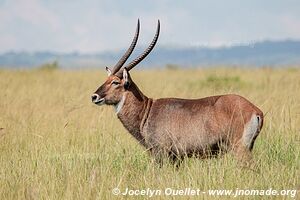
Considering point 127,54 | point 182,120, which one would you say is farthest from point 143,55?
point 182,120

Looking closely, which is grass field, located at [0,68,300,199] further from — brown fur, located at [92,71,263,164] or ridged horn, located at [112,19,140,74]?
ridged horn, located at [112,19,140,74]

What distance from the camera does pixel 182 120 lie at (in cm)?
738

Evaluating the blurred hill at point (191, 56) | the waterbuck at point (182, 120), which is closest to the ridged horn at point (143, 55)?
the waterbuck at point (182, 120)

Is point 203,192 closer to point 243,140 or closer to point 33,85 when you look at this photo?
point 243,140

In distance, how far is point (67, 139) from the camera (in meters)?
8.66

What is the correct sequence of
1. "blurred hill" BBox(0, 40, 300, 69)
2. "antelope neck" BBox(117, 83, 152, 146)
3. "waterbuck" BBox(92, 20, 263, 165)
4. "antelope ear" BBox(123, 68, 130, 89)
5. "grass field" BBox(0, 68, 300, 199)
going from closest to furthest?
1. "grass field" BBox(0, 68, 300, 199)
2. "waterbuck" BBox(92, 20, 263, 165)
3. "antelope ear" BBox(123, 68, 130, 89)
4. "antelope neck" BBox(117, 83, 152, 146)
5. "blurred hill" BBox(0, 40, 300, 69)

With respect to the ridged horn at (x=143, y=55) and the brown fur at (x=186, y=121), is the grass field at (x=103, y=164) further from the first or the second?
the ridged horn at (x=143, y=55)

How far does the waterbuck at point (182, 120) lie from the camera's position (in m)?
6.98

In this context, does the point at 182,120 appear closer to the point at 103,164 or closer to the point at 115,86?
the point at 115,86

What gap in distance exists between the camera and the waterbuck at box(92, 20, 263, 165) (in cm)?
698

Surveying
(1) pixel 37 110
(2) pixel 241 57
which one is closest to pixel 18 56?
(2) pixel 241 57

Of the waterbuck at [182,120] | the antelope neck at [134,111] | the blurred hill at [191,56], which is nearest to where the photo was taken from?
the waterbuck at [182,120]

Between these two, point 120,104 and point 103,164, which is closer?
point 103,164

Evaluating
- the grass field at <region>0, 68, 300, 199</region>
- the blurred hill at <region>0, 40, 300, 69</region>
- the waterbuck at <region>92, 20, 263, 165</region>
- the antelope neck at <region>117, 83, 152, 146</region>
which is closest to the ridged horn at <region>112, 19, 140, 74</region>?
the waterbuck at <region>92, 20, 263, 165</region>
